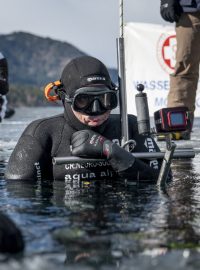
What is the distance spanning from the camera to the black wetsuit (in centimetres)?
456

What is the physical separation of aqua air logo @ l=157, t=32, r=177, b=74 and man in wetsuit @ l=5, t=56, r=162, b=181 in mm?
8022

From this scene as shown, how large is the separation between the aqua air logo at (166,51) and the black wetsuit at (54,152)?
8132 mm

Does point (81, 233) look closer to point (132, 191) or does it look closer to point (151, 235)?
point (151, 235)

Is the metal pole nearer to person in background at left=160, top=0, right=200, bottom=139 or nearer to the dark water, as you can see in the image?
the dark water

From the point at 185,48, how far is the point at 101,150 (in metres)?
4.20

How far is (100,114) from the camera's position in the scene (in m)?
4.46

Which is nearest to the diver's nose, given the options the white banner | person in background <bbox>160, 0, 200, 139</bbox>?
person in background <bbox>160, 0, 200, 139</bbox>

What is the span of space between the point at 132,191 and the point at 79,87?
2.99ft

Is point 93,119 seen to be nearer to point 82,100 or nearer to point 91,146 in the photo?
point 82,100

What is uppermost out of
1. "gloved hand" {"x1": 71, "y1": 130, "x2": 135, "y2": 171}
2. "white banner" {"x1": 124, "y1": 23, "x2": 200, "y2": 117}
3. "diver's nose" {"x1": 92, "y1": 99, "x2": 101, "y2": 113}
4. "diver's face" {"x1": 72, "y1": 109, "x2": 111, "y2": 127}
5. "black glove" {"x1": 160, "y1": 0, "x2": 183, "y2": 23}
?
"black glove" {"x1": 160, "y1": 0, "x2": 183, "y2": 23}

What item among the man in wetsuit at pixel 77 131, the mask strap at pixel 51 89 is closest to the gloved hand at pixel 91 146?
the man in wetsuit at pixel 77 131

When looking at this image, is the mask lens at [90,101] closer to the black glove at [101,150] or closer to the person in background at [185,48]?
the black glove at [101,150]

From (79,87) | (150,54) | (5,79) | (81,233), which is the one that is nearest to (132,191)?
(79,87)

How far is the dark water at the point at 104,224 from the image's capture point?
2.35 metres
